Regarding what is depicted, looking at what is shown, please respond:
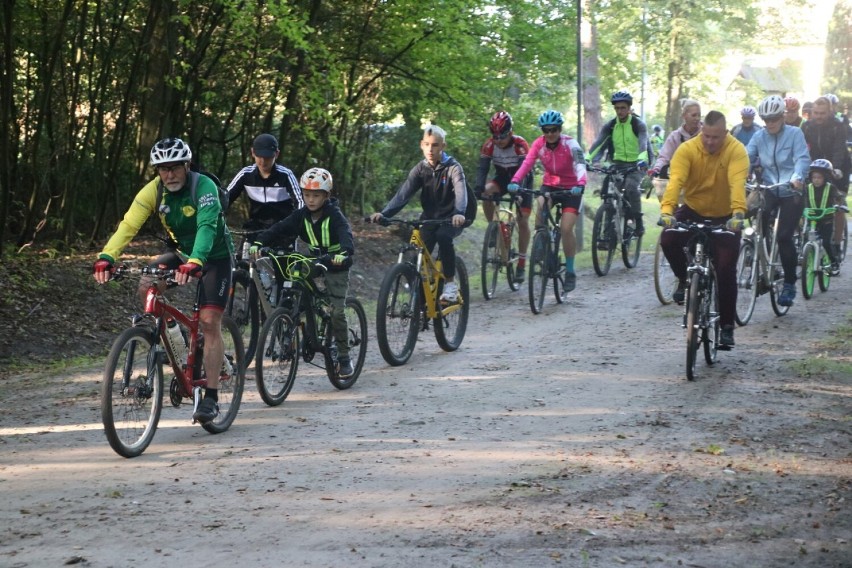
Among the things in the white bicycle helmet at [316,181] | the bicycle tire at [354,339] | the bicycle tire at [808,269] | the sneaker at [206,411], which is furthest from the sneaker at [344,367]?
the bicycle tire at [808,269]

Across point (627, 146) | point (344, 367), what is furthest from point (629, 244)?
point (344, 367)

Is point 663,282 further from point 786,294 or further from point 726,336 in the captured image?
point 726,336

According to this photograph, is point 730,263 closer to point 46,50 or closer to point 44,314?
point 44,314

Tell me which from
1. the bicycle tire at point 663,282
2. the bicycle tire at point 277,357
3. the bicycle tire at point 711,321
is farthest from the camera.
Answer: the bicycle tire at point 663,282

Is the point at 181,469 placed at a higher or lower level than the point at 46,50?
lower

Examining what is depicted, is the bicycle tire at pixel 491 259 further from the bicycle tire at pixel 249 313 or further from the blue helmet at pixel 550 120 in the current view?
the bicycle tire at pixel 249 313

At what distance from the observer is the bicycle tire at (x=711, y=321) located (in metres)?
10.0

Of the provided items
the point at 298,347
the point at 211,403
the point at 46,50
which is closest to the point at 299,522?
the point at 211,403

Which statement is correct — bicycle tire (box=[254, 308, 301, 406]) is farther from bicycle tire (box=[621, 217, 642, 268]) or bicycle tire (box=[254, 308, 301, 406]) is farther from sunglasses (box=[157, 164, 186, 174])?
bicycle tire (box=[621, 217, 642, 268])

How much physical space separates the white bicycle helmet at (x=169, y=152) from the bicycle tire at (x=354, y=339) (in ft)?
7.70

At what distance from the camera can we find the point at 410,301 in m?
10.4

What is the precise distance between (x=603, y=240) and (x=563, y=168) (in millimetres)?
2551

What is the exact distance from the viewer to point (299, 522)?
5.91 m

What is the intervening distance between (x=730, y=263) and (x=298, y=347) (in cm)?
383
